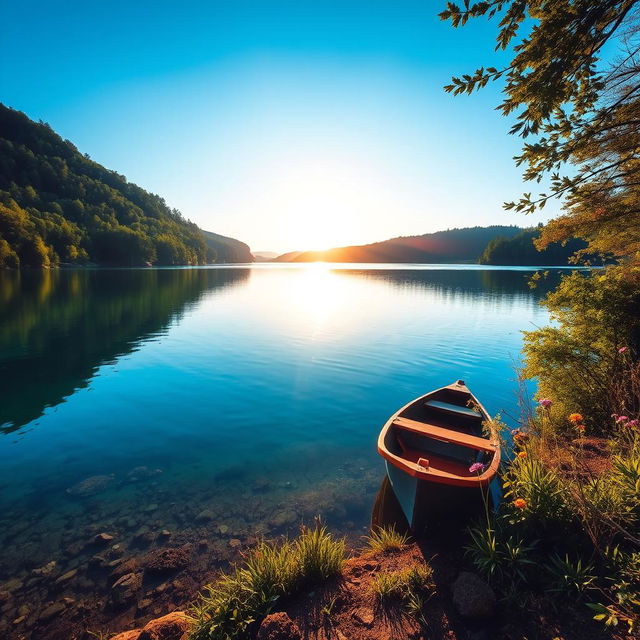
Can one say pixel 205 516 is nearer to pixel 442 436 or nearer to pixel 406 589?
pixel 406 589

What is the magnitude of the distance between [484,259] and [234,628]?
19385cm

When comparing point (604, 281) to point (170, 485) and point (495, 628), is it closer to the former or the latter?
point (495, 628)

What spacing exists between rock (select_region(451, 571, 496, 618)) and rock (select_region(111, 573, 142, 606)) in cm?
531

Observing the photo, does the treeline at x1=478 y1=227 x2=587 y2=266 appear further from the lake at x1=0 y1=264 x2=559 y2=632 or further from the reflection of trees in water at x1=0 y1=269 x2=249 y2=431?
the reflection of trees in water at x1=0 y1=269 x2=249 y2=431

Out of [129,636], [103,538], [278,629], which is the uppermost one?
[278,629]

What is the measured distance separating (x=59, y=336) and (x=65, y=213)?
148 metres

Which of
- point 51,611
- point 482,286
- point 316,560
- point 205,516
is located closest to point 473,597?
point 316,560

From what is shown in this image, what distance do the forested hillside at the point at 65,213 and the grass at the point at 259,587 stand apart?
10256cm

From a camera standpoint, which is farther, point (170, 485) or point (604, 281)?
point (604, 281)

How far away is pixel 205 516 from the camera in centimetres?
750

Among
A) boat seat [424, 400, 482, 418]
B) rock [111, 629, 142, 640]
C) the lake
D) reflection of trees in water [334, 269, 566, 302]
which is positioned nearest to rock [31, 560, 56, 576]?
the lake

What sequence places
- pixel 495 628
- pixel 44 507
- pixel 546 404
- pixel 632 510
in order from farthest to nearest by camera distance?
pixel 44 507 < pixel 546 404 < pixel 632 510 < pixel 495 628

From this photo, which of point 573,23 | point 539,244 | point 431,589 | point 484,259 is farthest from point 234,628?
point 484,259

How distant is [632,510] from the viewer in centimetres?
432
